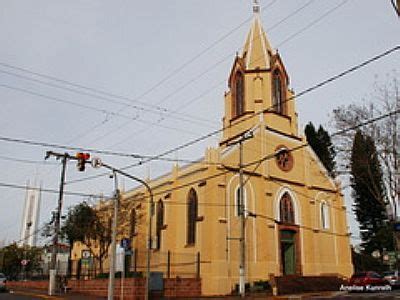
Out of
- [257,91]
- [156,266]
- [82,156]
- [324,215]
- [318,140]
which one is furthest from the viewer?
[318,140]

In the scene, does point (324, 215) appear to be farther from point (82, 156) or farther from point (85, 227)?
point (82, 156)

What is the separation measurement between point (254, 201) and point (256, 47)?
17.0 meters

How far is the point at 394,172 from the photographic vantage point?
24156 mm

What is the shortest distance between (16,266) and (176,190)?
4379 cm

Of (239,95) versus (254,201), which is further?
(239,95)

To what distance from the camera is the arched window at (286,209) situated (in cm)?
3697

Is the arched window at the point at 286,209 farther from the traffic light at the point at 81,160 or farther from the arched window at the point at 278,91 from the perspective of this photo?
the traffic light at the point at 81,160

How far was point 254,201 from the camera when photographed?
34844 millimetres

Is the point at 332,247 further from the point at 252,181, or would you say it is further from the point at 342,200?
the point at 252,181

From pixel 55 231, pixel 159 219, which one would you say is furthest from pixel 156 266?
pixel 55 231

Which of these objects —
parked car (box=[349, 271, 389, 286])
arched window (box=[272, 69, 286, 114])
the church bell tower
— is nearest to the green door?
parked car (box=[349, 271, 389, 286])

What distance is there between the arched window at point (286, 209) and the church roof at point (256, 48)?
13.2 m

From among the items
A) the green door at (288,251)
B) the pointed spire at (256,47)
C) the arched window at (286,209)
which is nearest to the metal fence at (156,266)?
the green door at (288,251)

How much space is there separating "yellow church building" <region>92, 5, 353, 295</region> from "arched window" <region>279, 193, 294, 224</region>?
9cm
